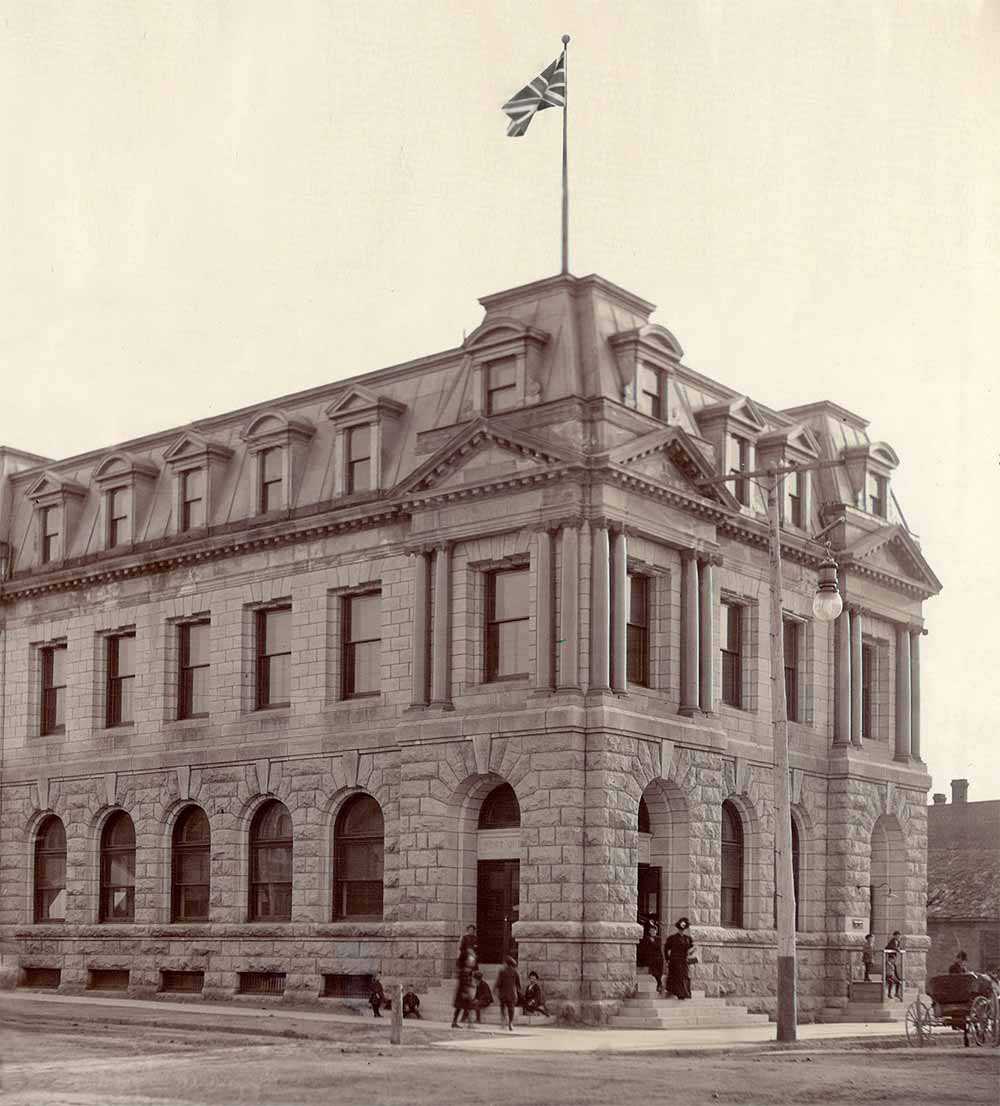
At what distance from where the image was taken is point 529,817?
3459 cm

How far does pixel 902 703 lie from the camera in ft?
149

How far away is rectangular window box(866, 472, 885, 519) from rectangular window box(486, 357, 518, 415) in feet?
43.0

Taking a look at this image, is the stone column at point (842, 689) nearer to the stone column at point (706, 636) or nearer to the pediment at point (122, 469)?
the stone column at point (706, 636)

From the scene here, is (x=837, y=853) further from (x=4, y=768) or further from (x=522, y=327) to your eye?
(x=4, y=768)

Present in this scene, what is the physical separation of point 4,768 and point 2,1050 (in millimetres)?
22607

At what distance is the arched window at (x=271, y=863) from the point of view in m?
39.8

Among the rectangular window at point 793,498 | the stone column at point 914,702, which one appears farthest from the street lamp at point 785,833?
the stone column at point 914,702

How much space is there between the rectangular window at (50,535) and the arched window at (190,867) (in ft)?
28.2

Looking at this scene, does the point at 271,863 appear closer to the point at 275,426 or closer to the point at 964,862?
the point at 275,426

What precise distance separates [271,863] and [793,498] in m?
15.6

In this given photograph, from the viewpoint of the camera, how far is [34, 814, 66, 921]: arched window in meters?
44.3

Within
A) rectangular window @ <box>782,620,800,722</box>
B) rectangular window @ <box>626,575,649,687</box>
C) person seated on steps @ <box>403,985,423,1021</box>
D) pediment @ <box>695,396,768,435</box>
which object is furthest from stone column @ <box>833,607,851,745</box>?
person seated on steps @ <box>403,985,423,1021</box>

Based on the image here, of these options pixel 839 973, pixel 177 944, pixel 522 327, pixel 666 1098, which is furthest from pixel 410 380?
pixel 666 1098

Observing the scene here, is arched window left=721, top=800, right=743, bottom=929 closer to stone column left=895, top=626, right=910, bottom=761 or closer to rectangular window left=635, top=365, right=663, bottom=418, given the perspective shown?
stone column left=895, top=626, right=910, bottom=761
